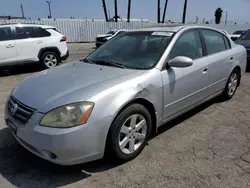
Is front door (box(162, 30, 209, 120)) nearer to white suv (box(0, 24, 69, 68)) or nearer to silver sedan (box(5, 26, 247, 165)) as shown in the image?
silver sedan (box(5, 26, 247, 165))

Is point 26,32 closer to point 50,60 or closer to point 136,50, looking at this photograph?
point 50,60

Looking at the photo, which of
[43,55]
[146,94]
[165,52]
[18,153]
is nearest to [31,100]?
[18,153]

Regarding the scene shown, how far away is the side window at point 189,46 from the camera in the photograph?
328 centimetres

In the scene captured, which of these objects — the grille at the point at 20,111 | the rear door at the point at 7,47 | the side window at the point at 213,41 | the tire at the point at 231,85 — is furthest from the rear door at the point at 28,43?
the tire at the point at 231,85

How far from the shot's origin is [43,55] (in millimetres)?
8305

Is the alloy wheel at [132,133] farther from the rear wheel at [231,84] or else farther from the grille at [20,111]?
the rear wheel at [231,84]

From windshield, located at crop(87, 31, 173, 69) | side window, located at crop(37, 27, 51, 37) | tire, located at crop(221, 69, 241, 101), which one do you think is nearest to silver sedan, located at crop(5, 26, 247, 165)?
windshield, located at crop(87, 31, 173, 69)

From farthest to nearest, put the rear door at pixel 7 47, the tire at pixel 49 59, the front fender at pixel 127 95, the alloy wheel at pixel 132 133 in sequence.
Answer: the tire at pixel 49 59
the rear door at pixel 7 47
the alloy wheel at pixel 132 133
the front fender at pixel 127 95

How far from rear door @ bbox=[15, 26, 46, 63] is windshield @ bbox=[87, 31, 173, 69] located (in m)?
4.96

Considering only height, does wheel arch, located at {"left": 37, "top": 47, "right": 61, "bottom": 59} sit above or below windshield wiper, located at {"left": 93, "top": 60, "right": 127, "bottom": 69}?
below

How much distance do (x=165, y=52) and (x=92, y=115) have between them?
1.40 m

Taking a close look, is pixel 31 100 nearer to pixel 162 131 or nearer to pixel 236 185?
pixel 162 131

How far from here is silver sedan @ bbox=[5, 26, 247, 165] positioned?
2270 millimetres

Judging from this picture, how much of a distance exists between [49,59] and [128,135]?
6704mm
